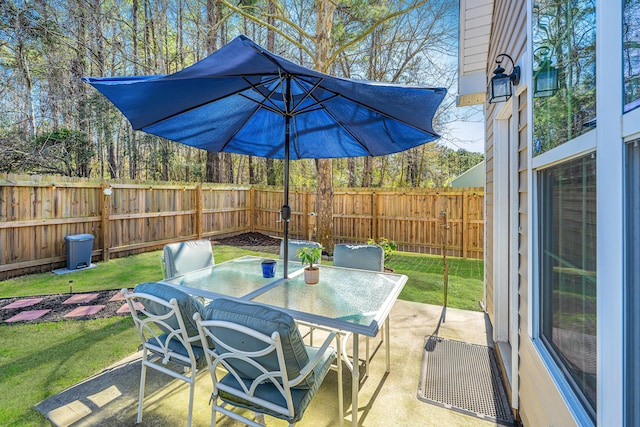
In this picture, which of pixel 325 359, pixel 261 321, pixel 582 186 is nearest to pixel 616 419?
pixel 582 186

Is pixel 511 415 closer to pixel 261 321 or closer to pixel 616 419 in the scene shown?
pixel 616 419

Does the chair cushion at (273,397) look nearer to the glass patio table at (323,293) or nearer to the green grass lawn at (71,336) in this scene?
the glass patio table at (323,293)

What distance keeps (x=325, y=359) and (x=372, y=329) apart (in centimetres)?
42

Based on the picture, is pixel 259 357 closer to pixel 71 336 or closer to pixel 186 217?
pixel 71 336

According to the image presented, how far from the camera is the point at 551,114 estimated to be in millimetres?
1471

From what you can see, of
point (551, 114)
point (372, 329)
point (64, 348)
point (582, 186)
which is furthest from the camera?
point (64, 348)

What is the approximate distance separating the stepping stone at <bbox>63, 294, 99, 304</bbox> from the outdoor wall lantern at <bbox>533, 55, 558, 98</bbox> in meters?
5.34

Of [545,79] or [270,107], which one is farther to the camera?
[270,107]

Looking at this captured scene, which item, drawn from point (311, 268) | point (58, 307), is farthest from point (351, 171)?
point (311, 268)

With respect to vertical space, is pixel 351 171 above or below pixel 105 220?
above

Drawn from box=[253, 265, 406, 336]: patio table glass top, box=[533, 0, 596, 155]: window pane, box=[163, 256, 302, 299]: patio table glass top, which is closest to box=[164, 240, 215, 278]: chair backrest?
box=[163, 256, 302, 299]: patio table glass top

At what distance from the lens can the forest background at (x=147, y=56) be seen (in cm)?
722

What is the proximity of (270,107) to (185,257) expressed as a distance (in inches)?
68.8

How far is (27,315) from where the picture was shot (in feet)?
12.1
